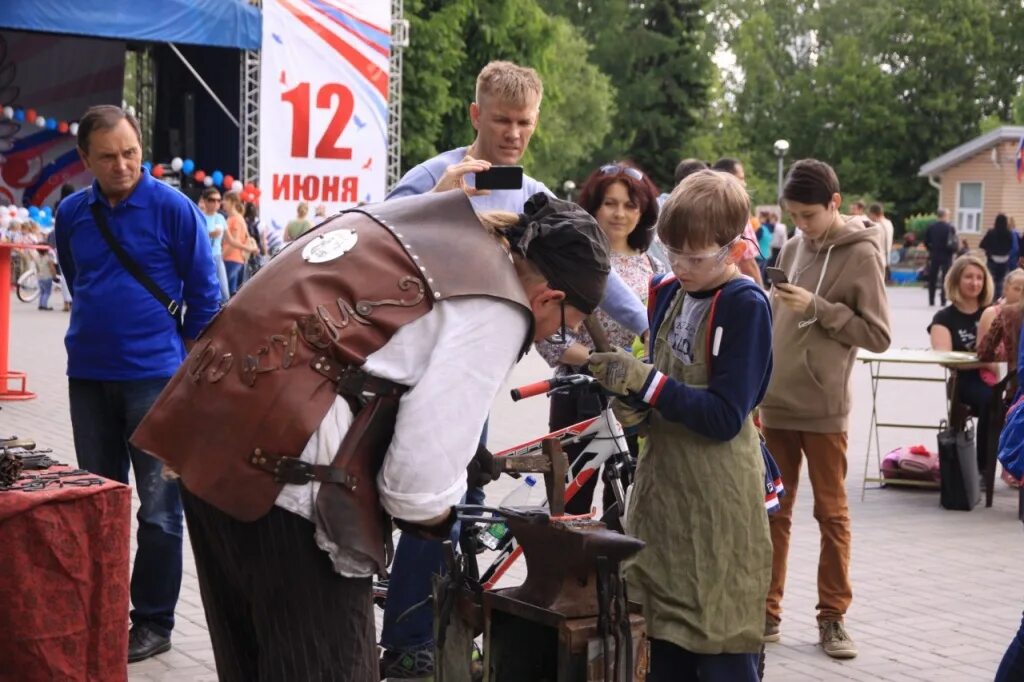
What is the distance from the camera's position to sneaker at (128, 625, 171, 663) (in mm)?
5270

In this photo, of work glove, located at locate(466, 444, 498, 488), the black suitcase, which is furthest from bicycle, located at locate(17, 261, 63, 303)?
work glove, located at locate(466, 444, 498, 488)

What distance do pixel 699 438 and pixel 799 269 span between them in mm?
2420

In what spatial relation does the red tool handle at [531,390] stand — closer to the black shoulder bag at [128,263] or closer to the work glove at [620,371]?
the work glove at [620,371]

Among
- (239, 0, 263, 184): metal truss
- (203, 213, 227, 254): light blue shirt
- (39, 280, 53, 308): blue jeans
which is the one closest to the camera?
(203, 213, 227, 254): light blue shirt

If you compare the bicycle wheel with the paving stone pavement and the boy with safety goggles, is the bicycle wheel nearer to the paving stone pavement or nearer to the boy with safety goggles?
the paving stone pavement

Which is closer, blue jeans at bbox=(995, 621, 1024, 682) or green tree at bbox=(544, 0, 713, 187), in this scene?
blue jeans at bbox=(995, 621, 1024, 682)

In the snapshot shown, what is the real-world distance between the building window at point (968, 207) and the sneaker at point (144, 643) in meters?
52.5

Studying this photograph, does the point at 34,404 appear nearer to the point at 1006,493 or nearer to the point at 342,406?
the point at 1006,493

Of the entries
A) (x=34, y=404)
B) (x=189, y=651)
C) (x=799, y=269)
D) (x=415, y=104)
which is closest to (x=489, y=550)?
(x=189, y=651)

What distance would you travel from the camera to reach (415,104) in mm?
31703

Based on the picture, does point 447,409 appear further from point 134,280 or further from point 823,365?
point 823,365

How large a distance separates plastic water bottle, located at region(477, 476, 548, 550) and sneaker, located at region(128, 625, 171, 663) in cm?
131

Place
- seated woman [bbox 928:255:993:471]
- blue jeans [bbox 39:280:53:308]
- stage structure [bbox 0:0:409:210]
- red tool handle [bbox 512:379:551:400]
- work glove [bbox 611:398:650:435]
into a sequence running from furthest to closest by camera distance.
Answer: blue jeans [bbox 39:280:53:308] < stage structure [bbox 0:0:409:210] < seated woman [bbox 928:255:993:471] < red tool handle [bbox 512:379:551:400] < work glove [bbox 611:398:650:435]

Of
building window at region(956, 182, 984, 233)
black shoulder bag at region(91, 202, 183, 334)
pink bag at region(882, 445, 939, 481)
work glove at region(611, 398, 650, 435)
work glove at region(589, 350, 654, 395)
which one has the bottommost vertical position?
pink bag at region(882, 445, 939, 481)
